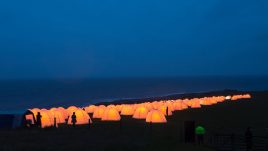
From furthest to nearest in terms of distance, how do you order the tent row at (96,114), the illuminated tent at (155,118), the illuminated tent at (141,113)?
the illuminated tent at (141,113), the illuminated tent at (155,118), the tent row at (96,114)

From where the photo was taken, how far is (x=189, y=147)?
831 inches

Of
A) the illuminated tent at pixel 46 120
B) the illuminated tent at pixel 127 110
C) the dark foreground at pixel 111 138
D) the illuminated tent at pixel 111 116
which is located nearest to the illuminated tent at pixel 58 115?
the illuminated tent at pixel 46 120

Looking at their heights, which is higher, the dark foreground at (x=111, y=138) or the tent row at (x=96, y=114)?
the tent row at (x=96, y=114)

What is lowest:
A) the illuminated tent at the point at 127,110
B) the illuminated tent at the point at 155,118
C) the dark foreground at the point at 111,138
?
the dark foreground at the point at 111,138

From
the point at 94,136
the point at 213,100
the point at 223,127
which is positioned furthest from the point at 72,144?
the point at 213,100

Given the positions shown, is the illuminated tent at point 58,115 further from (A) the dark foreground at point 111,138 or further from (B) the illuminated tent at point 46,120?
Answer: (A) the dark foreground at point 111,138

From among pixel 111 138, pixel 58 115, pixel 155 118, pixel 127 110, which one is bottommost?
pixel 111 138

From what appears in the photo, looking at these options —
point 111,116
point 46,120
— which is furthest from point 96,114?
point 46,120

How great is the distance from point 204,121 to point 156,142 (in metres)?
13.8

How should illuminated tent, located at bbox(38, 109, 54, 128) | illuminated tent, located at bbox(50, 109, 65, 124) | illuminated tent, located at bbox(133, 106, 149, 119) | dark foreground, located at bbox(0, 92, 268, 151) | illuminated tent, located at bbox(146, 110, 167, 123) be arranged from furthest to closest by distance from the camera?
illuminated tent, located at bbox(133, 106, 149, 119)
illuminated tent, located at bbox(50, 109, 65, 124)
illuminated tent, located at bbox(146, 110, 167, 123)
illuminated tent, located at bbox(38, 109, 54, 128)
dark foreground, located at bbox(0, 92, 268, 151)

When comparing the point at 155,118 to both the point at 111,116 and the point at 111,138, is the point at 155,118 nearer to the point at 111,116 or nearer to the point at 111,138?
the point at 111,116

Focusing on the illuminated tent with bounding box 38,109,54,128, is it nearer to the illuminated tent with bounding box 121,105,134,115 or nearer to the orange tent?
the orange tent

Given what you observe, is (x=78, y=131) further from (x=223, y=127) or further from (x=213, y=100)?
(x=213, y=100)

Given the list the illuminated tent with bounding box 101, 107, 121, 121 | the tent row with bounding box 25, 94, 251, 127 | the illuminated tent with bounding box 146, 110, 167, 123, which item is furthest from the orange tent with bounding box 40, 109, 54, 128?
the illuminated tent with bounding box 146, 110, 167, 123
